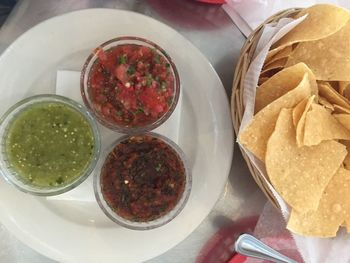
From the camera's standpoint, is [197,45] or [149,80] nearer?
[149,80]

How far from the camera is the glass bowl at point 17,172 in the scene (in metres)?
1.40

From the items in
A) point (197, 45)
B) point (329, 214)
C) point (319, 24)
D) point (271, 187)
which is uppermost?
point (319, 24)

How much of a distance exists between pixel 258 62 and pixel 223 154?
28cm

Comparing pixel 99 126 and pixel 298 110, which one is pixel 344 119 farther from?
pixel 99 126

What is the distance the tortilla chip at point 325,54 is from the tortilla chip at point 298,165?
134 millimetres

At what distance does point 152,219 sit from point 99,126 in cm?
28

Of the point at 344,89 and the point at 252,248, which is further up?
the point at 344,89

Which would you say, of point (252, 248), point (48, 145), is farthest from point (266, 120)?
point (48, 145)

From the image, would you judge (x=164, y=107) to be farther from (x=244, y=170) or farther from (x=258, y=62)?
(x=244, y=170)

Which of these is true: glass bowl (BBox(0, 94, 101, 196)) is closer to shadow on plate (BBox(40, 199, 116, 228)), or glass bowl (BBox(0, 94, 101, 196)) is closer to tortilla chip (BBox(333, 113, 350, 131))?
shadow on plate (BBox(40, 199, 116, 228))

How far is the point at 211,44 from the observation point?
1.63 meters

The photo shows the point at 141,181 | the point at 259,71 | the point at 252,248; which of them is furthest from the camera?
Result: the point at 252,248

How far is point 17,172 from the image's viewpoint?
1406mm

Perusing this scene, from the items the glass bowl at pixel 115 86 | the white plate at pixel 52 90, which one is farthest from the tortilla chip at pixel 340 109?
the glass bowl at pixel 115 86
